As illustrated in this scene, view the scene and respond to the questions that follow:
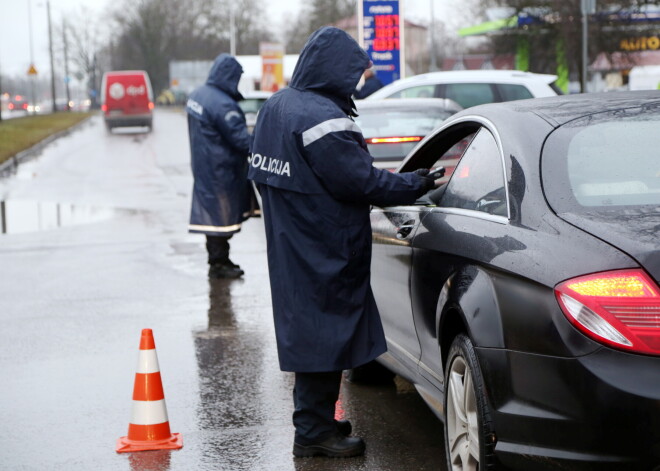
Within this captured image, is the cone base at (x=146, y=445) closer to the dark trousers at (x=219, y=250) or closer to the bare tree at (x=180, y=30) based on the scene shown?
the dark trousers at (x=219, y=250)

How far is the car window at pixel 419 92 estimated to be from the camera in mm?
16109

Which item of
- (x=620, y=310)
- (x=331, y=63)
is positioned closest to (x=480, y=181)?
(x=331, y=63)

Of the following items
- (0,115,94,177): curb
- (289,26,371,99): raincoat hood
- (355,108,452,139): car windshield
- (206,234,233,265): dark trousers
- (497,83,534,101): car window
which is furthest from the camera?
(0,115,94,177): curb

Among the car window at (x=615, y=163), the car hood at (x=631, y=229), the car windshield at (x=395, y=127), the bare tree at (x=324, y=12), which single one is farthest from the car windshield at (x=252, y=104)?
the bare tree at (x=324, y=12)

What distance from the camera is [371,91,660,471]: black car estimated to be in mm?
3277

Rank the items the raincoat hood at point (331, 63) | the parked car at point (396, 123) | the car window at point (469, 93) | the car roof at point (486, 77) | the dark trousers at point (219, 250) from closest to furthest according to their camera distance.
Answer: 1. the raincoat hood at point (331, 63)
2. the dark trousers at point (219, 250)
3. the parked car at point (396, 123)
4. the car roof at point (486, 77)
5. the car window at point (469, 93)

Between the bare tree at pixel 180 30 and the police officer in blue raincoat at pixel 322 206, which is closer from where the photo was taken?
the police officer in blue raincoat at pixel 322 206

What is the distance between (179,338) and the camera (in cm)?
771

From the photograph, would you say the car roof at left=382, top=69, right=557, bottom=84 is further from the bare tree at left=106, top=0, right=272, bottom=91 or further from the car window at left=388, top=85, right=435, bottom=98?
the bare tree at left=106, top=0, right=272, bottom=91

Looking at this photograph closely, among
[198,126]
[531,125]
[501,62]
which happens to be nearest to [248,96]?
[198,126]

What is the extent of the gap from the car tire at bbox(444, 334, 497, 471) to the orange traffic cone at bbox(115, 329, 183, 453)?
1.51 m

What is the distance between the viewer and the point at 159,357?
7.12 m

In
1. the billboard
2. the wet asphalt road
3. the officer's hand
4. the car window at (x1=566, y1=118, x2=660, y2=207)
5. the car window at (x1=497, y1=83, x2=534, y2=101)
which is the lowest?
the wet asphalt road

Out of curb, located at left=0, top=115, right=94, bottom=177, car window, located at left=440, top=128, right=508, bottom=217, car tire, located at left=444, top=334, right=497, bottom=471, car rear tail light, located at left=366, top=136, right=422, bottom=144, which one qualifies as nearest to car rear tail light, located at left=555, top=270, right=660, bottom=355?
car tire, located at left=444, top=334, right=497, bottom=471
